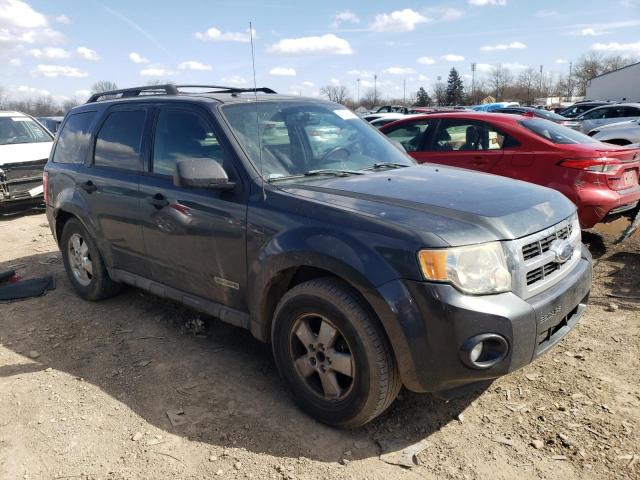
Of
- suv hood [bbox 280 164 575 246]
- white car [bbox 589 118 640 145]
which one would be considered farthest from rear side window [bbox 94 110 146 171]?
white car [bbox 589 118 640 145]

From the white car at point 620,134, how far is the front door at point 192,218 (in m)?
12.5

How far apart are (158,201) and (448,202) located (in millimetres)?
2113

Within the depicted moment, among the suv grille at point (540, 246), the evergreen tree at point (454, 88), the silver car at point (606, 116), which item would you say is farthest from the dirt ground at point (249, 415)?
the evergreen tree at point (454, 88)

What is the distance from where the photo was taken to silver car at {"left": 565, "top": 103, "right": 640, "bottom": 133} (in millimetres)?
17641

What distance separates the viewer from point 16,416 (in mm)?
3188

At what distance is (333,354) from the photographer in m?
2.79

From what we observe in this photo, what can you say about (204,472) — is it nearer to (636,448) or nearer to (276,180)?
(276,180)

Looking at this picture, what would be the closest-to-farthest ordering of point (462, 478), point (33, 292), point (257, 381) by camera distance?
point (462, 478), point (257, 381), point (33, 292)

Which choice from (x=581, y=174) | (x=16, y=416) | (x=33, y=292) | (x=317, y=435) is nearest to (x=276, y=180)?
(x=317, y=435)

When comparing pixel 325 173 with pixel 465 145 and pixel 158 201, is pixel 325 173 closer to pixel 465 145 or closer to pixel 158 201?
pixel 158 201

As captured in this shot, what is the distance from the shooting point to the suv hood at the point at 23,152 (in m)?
9.61

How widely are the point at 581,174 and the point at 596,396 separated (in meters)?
3.14

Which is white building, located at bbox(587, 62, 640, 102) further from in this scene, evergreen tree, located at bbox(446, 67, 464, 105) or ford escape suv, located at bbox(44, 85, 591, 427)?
ford escape suv, located at bbox(44, 85, 591, 427)

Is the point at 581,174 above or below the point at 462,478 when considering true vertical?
above
